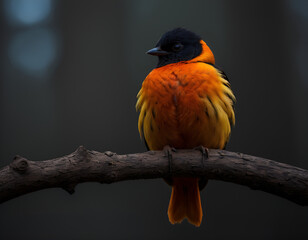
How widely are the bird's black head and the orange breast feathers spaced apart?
0.20 m

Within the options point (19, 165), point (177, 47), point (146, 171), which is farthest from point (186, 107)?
point (19, 165)

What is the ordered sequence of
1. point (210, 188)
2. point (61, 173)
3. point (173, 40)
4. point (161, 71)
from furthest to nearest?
point (210, 188), point (173, 40), point (161, 71), point (61, 173)

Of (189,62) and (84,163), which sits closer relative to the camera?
(84,163)

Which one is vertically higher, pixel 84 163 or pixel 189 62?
pixel 189 62

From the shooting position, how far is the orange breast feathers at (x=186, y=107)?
82.8 inches

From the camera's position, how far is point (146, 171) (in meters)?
1.80

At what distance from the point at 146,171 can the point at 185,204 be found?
84cm

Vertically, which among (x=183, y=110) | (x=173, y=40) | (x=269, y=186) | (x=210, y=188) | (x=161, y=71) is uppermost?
(x=173, y=40)

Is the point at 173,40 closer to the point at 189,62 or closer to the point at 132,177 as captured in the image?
the point at 189,62

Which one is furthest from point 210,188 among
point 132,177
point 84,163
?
point 84,163

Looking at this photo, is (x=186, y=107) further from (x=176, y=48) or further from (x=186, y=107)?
(x=176, y=48)

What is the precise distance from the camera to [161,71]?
7.50ft

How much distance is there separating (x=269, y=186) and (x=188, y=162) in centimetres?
44

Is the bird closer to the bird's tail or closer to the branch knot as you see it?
the bird's tail
